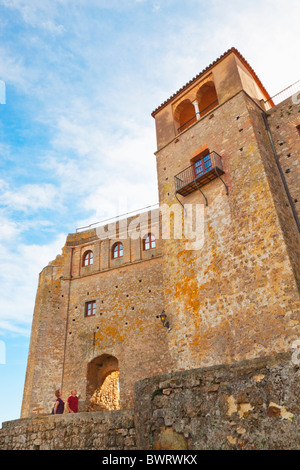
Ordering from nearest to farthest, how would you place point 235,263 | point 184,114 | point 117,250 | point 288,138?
1. point 235,263
2. point 288,138
3. point 184,114
4. point 117,250

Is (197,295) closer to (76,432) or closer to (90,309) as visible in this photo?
(76,432)

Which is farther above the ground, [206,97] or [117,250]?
[206,97]

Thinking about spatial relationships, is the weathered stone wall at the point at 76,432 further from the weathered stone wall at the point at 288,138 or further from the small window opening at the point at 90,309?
the small window opening at the point at 90,309

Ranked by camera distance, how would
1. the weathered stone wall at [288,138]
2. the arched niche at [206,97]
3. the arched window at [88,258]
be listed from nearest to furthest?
the weathered stone wall at [288,138] → the arched niche at [206,97] → the arched window at [88,258]

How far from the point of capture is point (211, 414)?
12.6 feet

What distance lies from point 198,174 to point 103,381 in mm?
11416

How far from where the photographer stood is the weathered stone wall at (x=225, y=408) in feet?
10.9

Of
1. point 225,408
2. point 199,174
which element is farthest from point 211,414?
point 199,174

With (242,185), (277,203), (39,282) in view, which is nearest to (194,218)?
(242,185)

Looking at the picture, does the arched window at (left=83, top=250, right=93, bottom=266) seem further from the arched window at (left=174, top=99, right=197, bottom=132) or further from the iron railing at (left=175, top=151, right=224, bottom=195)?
the arched window at (left=174, top=99, right=197, bottom=132)

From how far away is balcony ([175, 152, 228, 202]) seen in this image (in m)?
10.9

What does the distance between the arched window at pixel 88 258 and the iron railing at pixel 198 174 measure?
8.53m

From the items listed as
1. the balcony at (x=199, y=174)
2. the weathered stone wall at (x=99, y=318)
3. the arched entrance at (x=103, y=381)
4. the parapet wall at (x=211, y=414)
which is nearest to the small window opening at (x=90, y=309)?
the weathered stone wall at (x=99, y=318)

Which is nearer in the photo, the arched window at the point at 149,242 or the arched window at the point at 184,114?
the arched window at the point at 184,114
